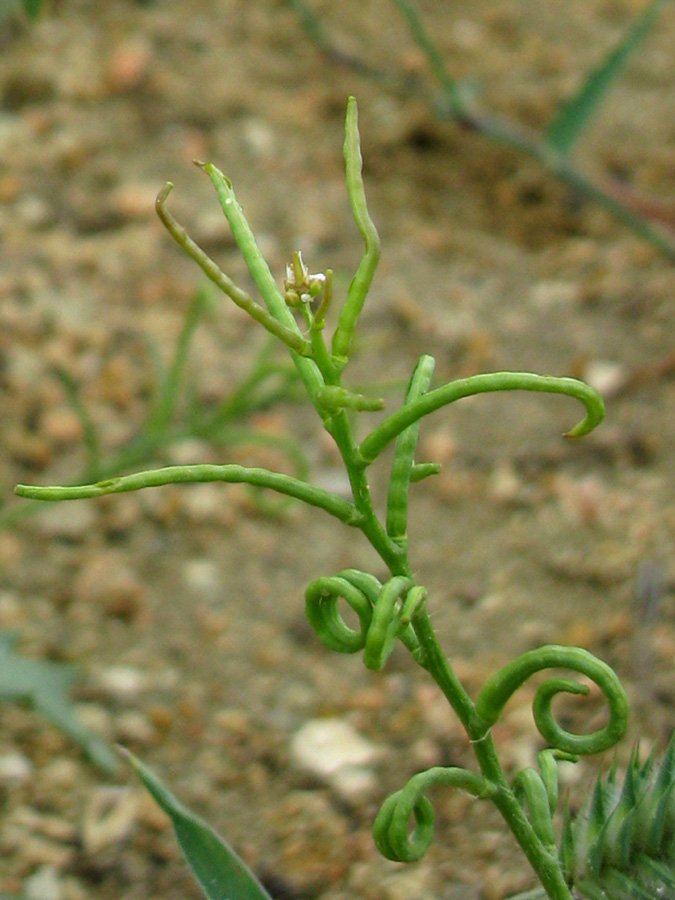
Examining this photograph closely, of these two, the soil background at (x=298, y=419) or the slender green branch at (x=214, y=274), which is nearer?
the slender green branch at (x=214, y=274)

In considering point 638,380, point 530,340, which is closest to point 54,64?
point 530,340

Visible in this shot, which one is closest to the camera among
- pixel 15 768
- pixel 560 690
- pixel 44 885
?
pixel 560 690

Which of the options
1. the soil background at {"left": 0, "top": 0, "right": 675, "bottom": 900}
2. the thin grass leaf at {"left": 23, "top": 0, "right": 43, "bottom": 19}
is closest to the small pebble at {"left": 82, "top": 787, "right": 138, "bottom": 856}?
the soil background at {"left": 0, "top": 0, "right": 675, "bottom": 900}

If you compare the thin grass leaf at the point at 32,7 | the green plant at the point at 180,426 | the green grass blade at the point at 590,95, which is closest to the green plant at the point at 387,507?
the green plant at the point at 180,426

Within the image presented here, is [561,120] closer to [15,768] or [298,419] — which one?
[298,419]

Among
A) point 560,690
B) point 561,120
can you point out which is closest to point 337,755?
point 560,690

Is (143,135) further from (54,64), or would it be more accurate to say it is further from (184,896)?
(184,896)

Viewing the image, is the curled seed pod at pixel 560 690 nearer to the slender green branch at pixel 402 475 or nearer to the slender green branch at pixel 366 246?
the slender green branch at pixel 402 475
